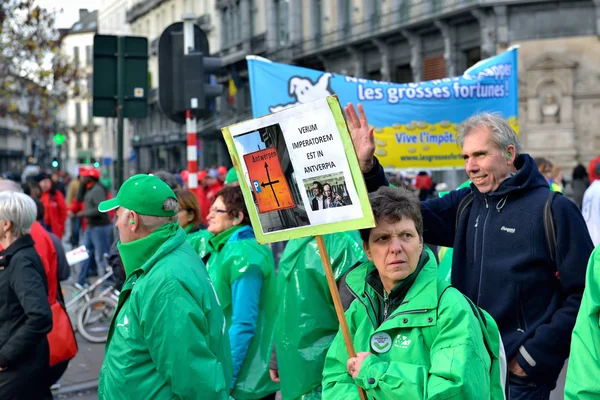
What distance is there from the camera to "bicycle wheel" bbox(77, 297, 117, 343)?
1012 centimetres

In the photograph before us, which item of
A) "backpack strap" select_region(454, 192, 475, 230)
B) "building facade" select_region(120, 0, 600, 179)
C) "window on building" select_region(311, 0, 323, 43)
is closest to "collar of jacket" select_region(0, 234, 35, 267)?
"backpack strap" select_region(454, 192, 475, 230)

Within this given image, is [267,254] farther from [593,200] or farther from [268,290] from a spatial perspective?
[593,200]

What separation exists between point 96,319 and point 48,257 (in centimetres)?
468

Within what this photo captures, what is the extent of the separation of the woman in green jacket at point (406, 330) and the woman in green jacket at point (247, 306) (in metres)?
1.75

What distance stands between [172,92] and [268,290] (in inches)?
192

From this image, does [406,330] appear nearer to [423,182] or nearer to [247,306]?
[247,306]

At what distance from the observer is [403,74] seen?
1241 inches

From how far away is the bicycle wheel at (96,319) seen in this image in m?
10.1

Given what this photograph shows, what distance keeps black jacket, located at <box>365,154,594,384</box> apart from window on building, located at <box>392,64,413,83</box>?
2762cm

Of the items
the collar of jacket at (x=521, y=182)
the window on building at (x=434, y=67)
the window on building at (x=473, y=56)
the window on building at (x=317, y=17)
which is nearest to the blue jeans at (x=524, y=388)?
the collar of jacket at (x=521, y=182)

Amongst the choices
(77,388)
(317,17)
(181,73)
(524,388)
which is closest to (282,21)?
(317,17)

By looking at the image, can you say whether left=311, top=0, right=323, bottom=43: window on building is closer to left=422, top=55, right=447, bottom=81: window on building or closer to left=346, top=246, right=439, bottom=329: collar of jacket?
left=422, top=55, right=447, bottom=81: window on building

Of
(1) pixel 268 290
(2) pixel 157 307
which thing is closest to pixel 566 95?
(1) pixel 268 290

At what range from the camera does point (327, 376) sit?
10.2ft
